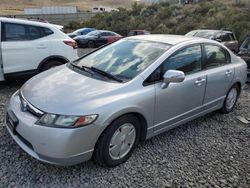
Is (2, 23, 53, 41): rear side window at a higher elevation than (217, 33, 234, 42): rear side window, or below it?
higher

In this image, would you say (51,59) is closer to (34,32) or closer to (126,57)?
(34,32)

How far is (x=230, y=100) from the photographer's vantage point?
5109mm

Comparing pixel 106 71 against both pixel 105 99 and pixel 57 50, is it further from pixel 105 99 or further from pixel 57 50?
pixel 57 50

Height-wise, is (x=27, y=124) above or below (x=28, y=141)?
above

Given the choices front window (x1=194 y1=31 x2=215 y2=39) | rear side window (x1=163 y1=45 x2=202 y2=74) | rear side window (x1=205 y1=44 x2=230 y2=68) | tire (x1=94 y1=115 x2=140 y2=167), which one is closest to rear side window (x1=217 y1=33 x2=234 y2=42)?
front window (x1=194 y1=31 x2=215 y2=39)

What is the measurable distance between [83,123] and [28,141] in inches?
25.5

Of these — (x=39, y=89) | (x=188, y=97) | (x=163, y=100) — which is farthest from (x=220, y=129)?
(x=39, y=89)

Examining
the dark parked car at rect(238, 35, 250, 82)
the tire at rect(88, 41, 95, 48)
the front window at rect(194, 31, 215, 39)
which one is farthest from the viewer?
the tire at rect(88, 41, 95, 48)

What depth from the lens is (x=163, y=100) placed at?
3.57 m

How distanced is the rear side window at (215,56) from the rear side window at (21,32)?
3705mm

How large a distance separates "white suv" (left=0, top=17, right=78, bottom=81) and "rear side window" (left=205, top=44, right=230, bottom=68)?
3.40m

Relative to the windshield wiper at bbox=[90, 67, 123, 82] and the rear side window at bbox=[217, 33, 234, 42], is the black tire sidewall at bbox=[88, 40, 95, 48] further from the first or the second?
the windshield wiper at bbox=[90, 67, 123, 82]

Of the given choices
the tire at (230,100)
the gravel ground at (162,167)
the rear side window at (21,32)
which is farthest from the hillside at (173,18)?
the gravel ground at (162,167)

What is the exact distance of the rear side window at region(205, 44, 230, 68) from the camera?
4395 mm
